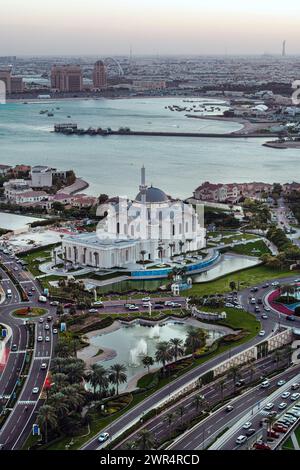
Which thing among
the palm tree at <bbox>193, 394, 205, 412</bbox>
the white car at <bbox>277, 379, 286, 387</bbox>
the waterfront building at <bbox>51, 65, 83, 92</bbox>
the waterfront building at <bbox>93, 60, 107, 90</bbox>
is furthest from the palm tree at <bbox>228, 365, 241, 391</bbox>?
the waterfront building at <bbox>93, 60, 107, 90</bbox>

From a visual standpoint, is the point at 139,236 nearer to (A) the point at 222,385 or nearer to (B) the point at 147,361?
(B) the point at 147,361

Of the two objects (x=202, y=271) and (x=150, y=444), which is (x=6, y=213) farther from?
(x=150, y=444)

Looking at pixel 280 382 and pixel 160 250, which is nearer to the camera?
pixel 280 382

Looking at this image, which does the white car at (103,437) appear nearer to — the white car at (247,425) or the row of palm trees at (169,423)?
the row of palm trees at (169,423)

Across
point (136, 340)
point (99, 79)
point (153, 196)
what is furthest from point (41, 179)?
point (99, 79)

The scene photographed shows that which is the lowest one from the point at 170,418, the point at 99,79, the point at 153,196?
the point at 170,418

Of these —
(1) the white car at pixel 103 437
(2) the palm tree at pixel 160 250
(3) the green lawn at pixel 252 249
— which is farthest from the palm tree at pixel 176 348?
(3) the green lawn at pixel 252 249

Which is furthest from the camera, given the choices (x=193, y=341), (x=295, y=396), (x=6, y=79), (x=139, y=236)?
(x=6, y=79)
